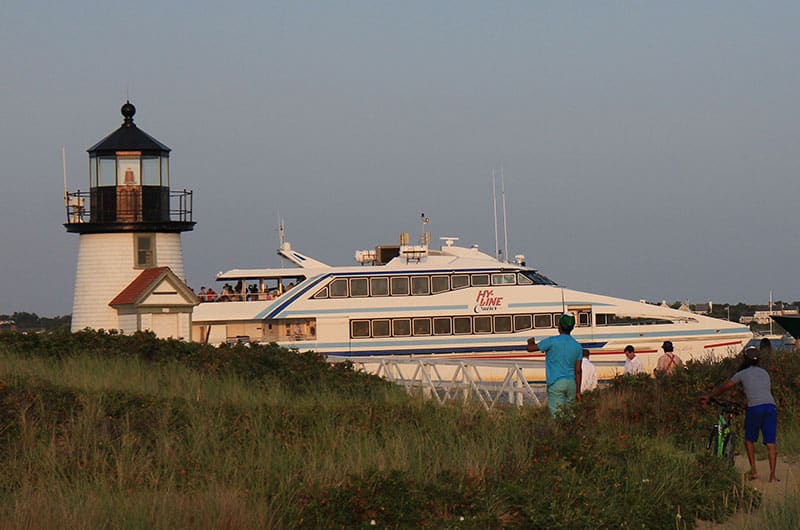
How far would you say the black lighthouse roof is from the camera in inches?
1246

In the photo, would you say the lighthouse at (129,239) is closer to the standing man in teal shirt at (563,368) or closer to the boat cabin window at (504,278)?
the boat cabin window at (504,278)

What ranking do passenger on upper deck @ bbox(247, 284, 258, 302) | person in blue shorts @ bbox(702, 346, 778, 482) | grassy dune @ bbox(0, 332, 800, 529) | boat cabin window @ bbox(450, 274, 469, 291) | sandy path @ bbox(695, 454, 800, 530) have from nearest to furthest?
1. grassy dune @ bbox(0, 332, 800, 529)
2. sandy path @ bbox(695, 454, 800, 530)
3. person in blue shorts @ bbox(702, 346, 778, 482)
4. boat cabin window @ bbox(450, 274, 469, 291)
5. passenger on upper deck @ bbox(247, 284, 258, 302)

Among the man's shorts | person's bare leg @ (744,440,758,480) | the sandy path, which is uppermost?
the man's shorts

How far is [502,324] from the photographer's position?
3744 centimetres

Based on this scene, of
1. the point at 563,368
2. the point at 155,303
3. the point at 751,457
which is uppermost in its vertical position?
the point at 155,303

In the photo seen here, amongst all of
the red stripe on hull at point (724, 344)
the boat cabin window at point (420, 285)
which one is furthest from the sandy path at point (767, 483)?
the red stripe on hull at point (724, 344)

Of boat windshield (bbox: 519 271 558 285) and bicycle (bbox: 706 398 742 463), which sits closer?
bicycle (bbox: 706 398 742 463)

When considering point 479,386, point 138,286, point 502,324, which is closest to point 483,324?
point 502,324

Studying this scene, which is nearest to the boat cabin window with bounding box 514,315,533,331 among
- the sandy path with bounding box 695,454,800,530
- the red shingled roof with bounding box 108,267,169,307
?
the red shingled roof with bounding box 108,267,169,307

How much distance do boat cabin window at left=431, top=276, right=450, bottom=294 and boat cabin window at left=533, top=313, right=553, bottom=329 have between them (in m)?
2.78

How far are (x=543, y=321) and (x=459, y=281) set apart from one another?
2.78 meters

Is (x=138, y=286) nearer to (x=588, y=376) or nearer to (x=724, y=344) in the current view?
(x=588, y=376)

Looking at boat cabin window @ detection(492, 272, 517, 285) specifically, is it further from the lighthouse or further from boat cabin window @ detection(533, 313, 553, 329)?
the lighthouse

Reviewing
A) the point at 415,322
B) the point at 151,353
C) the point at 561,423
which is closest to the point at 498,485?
the point at 561,423
